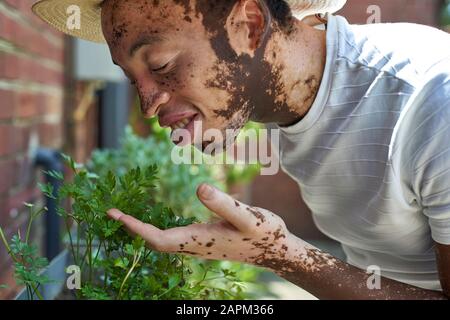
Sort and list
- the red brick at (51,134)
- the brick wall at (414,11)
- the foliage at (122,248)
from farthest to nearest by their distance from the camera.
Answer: the brick wall at (414,11)
the red brick at (51,134)
the foliage at (122,248)

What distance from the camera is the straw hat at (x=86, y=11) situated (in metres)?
1.65

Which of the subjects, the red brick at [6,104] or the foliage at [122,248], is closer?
the foliage at [122,248]

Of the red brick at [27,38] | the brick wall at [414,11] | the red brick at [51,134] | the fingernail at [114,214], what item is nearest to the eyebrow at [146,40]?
the fingernail at [114,214]

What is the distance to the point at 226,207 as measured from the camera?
4.14ft

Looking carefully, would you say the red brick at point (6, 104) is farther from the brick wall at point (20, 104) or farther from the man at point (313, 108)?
→ the man at point (313, 108)

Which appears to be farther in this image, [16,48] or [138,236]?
[16,48]

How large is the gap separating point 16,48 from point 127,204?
1392 millimetres

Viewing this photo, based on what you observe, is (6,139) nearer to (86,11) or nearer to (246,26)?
(86,11)

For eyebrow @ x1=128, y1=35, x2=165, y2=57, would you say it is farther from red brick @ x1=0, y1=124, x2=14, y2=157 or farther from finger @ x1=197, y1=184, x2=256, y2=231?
red brick @ x1=0, y1=124, x2=14, y2=157

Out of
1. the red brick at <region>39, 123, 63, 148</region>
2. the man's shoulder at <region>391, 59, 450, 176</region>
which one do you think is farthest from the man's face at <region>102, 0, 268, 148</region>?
the red brick at <region>39, 123, 63, 148</region>

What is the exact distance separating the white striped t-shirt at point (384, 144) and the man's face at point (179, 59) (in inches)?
11.4

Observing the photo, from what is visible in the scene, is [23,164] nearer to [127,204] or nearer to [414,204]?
[127,204]

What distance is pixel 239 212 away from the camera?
4.22 feet
